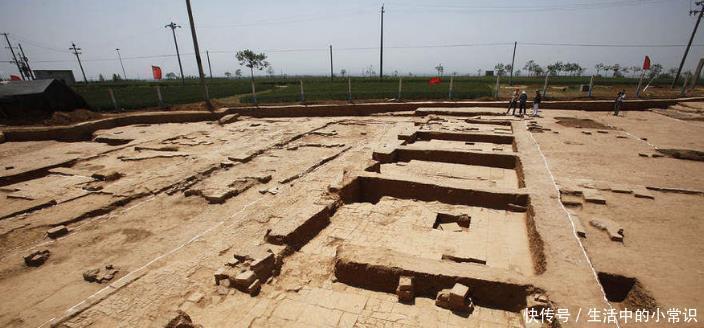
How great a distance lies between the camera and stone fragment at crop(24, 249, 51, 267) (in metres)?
4.79

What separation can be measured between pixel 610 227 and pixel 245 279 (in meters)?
5.04

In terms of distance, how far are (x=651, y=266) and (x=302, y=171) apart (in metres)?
6.77

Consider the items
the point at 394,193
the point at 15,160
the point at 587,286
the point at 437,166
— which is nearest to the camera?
the point at 587,286

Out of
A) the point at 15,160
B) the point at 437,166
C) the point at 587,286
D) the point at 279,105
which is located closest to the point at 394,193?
the point at 437,166

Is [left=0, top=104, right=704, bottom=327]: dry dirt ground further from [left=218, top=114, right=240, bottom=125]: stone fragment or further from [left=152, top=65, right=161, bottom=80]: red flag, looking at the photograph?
[left=152, top=65, right=161, bottom=80]: red flag

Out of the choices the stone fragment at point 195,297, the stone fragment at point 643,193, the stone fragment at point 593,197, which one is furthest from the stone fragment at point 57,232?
the stone fragment at point 643,193

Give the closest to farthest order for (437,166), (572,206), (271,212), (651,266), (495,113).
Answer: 1. (651,266)
2. (572,206)
3. (271,212)
4. (437,166)
5. (495,113)

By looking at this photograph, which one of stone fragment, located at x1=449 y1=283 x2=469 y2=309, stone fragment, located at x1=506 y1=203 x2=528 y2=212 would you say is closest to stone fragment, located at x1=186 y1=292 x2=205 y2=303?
stone fragment, located at x1=449 y1=283 x2=469 y2=309

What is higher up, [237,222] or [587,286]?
[587,286]

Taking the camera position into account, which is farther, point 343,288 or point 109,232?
point 109,232

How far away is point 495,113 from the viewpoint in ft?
46.7

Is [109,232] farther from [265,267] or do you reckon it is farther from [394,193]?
[394,193]

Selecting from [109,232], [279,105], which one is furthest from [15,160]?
[279,105]

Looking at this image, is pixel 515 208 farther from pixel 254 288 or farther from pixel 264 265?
pixel 254 288
